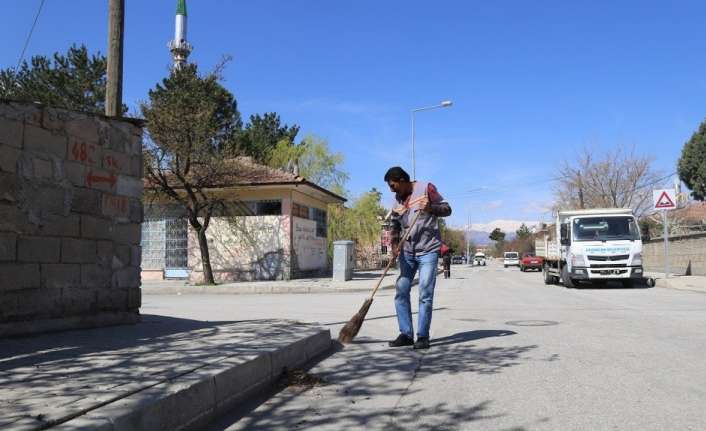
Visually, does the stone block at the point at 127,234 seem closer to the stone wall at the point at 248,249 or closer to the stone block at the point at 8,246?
the stone block at the point at 8,246

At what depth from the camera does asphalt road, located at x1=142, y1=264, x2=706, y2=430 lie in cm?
411

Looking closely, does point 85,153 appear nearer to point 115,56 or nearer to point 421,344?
point 115,56

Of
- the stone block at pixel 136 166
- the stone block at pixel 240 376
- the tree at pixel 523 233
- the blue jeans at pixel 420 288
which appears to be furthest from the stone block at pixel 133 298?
the tree at pixel 523 233

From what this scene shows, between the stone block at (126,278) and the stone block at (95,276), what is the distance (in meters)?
0.10

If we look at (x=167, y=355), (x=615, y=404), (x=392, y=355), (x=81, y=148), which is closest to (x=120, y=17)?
(x=81, y=148)

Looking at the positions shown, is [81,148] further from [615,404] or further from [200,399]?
[615,404]

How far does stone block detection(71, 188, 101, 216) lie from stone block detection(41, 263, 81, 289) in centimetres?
66

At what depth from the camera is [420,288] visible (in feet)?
21.9

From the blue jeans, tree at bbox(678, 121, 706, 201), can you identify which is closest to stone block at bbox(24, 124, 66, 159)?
the blue jeans

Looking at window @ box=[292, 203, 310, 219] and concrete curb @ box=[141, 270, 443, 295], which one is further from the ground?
window @ box=[292, 203, 310, 219]

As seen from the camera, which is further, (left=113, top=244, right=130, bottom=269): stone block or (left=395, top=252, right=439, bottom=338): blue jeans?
(left=113, top=244, right=130, bottom=269): stone block

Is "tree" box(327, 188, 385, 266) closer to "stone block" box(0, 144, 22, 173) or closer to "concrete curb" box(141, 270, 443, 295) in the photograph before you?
"concrete curb" box(141, 270, 443, 295)

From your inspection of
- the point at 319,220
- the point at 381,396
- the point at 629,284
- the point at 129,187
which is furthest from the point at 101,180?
the point at 319,220

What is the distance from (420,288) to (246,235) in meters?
18.8
